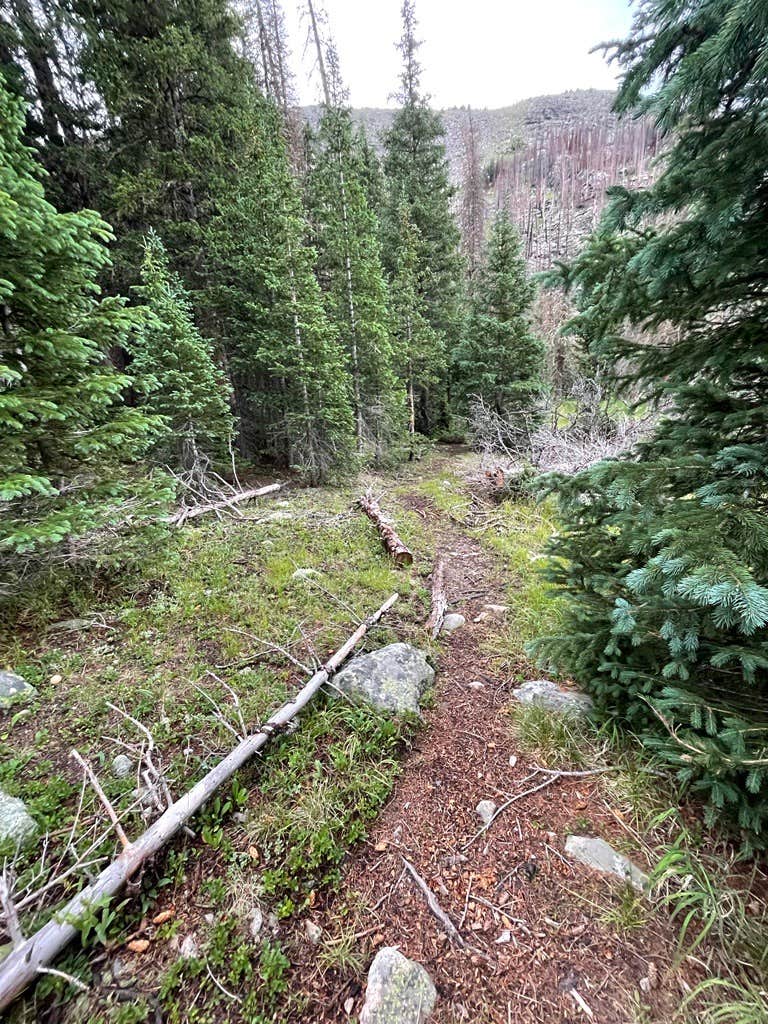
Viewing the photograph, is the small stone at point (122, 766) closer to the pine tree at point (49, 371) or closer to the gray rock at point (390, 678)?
the gray rock at point (390, 678)

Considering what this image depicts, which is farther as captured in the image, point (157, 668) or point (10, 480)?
point (157, 668)

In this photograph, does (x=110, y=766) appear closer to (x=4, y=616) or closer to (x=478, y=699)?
(x=4, y=616)

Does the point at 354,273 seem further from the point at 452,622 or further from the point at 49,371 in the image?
the point at 452,622

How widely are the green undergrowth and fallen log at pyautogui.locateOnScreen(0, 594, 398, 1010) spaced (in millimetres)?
86

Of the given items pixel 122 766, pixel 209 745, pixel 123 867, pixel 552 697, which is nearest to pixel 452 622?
pixel 552 697

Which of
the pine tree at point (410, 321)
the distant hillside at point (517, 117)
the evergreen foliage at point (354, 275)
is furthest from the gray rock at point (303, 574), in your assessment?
the distant hillside at point (517, 117)

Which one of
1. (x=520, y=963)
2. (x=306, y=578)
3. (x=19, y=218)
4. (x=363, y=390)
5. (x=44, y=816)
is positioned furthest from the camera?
(x=363, y=390)

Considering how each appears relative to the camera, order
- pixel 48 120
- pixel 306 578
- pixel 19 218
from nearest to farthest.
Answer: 1. pixel 19 218
2. pixel 306 578
3. pixel 48 120

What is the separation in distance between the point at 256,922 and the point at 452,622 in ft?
10.3

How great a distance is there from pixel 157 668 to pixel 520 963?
3315 millimetres

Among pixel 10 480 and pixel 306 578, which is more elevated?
pixel 10 480

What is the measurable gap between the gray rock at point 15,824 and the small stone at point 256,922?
134cm

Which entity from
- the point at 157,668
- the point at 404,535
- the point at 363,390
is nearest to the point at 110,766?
the point at 157,668

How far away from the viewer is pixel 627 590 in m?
2.63
